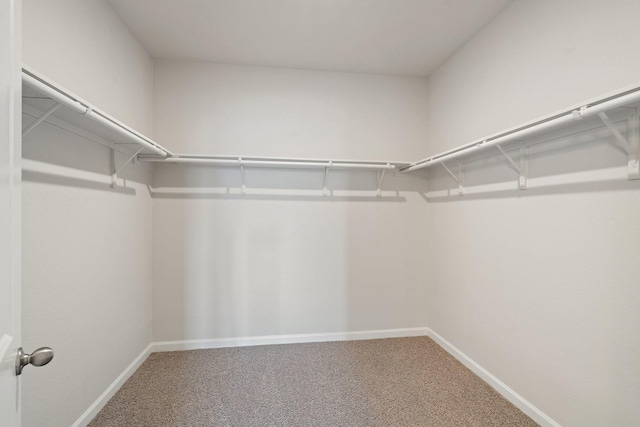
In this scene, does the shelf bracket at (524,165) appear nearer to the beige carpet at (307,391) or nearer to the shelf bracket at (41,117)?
the beige carpet at (307,391)

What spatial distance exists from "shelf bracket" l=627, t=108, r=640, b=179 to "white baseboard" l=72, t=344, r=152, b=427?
113 inches

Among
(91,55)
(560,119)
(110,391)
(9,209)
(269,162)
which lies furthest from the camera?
(269,162)

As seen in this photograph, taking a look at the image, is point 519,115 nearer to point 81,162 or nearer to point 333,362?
point 333,362

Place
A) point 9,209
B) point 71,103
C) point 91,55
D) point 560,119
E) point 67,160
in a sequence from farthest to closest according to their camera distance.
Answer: point 91,55, point 67,160, point 560,119, point 71,103, point 9,209

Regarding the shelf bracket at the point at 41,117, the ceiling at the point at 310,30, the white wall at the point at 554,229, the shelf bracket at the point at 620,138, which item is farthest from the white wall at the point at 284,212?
the shelf bracket at the point at 620,138

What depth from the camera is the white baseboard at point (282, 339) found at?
255 centimetres

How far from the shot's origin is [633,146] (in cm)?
125

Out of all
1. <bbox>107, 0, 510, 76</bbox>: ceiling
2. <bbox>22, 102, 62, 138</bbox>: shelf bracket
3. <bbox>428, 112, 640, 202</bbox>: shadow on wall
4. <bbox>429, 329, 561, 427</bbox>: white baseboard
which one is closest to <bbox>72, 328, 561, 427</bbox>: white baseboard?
<bbox>429, 329, 561, 427</bbox>: white baseboard

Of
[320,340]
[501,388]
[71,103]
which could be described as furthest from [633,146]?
[320,340]

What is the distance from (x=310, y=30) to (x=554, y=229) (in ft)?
6.54

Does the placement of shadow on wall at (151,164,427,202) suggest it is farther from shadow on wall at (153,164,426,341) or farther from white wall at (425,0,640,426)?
white wall at (425,0,640,426)

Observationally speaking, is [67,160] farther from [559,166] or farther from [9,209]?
[559,166]

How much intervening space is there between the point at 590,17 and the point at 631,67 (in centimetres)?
35

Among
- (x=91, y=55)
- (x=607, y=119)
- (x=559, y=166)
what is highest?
(x=91, y=55)
